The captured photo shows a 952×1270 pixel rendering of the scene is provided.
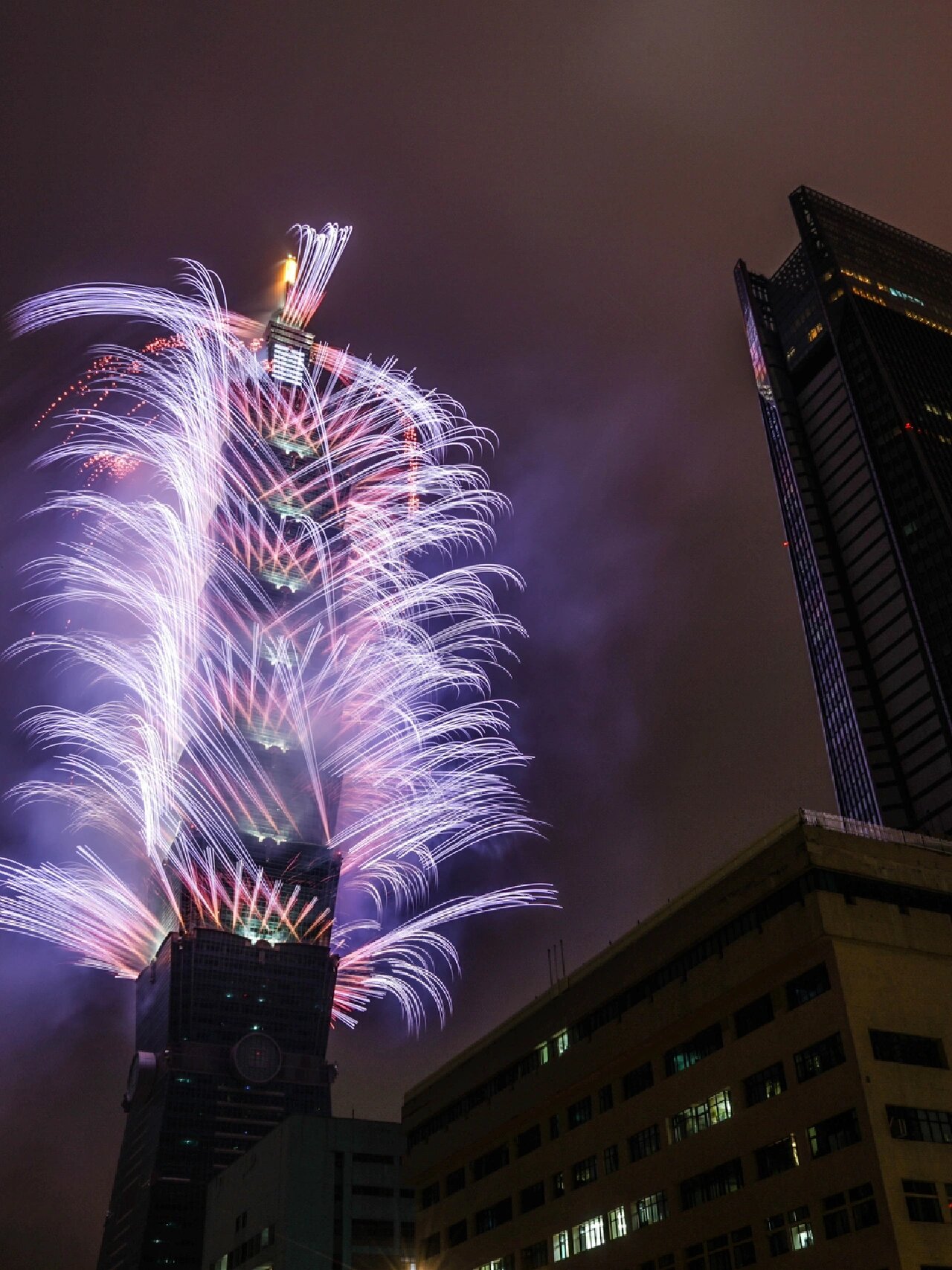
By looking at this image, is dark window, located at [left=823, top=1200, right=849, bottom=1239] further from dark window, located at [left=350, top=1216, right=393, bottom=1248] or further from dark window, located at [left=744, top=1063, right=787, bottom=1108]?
dark window, located at [left=350, top=1216, right=393, bottom=1248]

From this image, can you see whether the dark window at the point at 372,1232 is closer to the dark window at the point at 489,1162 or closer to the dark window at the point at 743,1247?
the dark window at the point at 489,1162

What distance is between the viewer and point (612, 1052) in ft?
255

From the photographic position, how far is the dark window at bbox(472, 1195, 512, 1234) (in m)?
87.3

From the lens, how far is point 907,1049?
60969mm

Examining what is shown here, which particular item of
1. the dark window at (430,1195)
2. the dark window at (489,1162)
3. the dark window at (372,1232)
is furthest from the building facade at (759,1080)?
the dark window at (372,1232)

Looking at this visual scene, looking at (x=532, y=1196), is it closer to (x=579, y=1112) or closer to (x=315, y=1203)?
(x=579, y=1112)

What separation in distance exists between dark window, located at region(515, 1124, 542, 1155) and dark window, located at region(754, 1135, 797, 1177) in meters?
24.9

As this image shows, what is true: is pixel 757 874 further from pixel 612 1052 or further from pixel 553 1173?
pixel 553 1173

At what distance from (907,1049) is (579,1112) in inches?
1077

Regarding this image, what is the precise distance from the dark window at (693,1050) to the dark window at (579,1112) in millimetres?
9328

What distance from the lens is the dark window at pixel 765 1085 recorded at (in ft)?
210

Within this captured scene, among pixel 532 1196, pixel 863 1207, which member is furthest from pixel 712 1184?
pixel 532 1196

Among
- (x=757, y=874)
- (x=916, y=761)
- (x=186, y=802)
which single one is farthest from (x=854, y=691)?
(x=757, y=874)

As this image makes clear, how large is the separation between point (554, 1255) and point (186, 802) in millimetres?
88006
